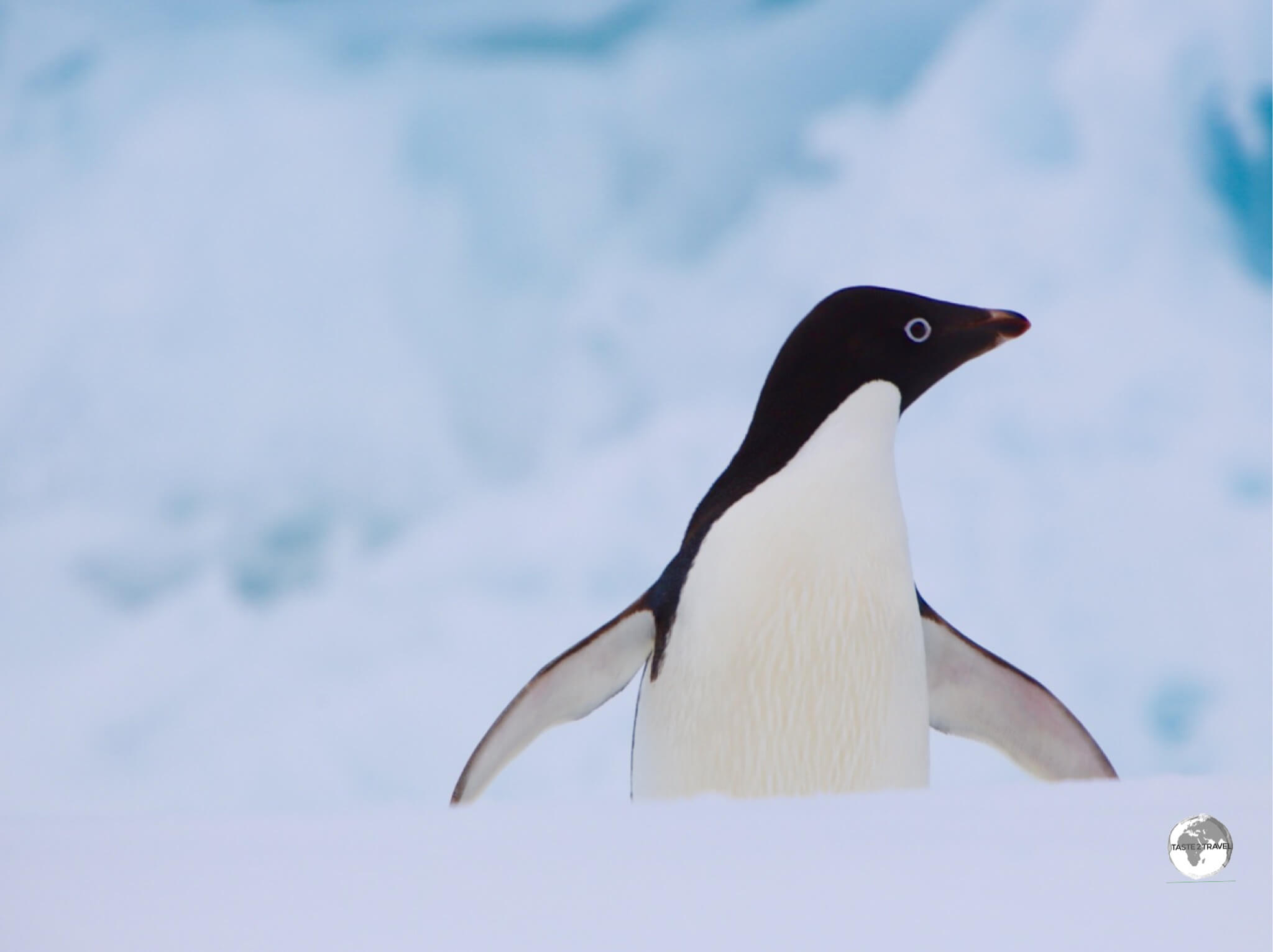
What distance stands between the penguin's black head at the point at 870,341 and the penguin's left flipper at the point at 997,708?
0.34 meters

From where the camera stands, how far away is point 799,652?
1.36 meters

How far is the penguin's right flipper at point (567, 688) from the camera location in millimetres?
1502

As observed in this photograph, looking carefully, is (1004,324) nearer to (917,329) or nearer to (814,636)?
(917,329)

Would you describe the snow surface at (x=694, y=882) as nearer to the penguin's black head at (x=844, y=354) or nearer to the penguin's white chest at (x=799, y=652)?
the penguin's white chest at (x=799, y=652)

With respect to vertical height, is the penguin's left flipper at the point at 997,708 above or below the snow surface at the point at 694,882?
above

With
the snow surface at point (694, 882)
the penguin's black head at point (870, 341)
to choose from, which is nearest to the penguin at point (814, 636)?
the penguin's black head at point (870, 341)

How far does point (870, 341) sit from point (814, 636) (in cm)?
41

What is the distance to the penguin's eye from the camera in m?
1.49

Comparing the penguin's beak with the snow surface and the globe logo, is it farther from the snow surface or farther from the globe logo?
the globe logo

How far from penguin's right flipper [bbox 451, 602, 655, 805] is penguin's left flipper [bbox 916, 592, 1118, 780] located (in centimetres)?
42

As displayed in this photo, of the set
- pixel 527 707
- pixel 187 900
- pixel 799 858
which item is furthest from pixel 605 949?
pixel 527 707

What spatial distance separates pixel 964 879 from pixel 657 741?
907mm

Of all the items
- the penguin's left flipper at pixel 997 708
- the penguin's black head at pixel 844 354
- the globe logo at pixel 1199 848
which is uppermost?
the penguin's black head at pixel 844 354

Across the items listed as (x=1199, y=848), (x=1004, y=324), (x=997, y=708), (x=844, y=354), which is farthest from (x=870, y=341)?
(x=1199, y=848)
